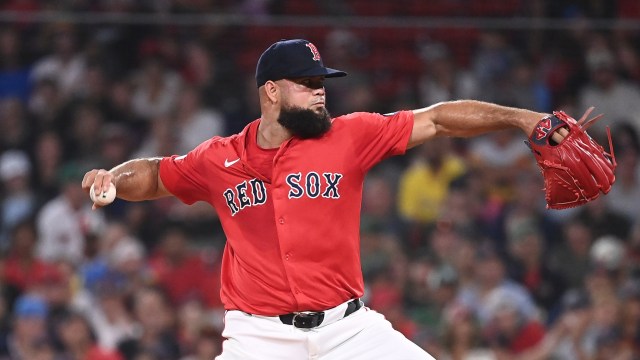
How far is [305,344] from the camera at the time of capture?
14.5 feet

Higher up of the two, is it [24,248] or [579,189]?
[579,189]

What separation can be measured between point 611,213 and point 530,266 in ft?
2.52

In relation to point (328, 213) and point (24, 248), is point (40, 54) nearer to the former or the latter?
point (24, 248)

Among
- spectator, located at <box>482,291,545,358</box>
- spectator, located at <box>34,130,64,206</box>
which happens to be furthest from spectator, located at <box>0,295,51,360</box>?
spectator, located at <box>482,291,545,358</box>

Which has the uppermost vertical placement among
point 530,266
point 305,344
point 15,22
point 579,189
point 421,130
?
point 15,22

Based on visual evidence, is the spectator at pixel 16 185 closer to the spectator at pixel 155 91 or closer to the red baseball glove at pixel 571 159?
the spectator at pixel 155 91

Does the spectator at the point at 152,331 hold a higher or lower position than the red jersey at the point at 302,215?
lower

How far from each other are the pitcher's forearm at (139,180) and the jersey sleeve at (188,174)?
0.13ft

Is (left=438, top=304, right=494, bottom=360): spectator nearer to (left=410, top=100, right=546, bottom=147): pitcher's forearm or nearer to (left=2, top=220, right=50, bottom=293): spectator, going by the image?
(left=2, top=220, right=50, bottom=293): spectator

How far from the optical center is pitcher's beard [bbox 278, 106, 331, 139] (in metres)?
4.50

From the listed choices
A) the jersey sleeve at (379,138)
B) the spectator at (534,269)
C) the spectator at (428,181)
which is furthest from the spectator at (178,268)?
the jersey sleeve at (379,138)

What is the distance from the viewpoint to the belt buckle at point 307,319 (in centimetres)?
441

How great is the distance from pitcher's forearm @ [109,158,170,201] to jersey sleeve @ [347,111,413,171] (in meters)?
0.93

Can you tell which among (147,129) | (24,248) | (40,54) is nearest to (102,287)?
(24,248)
